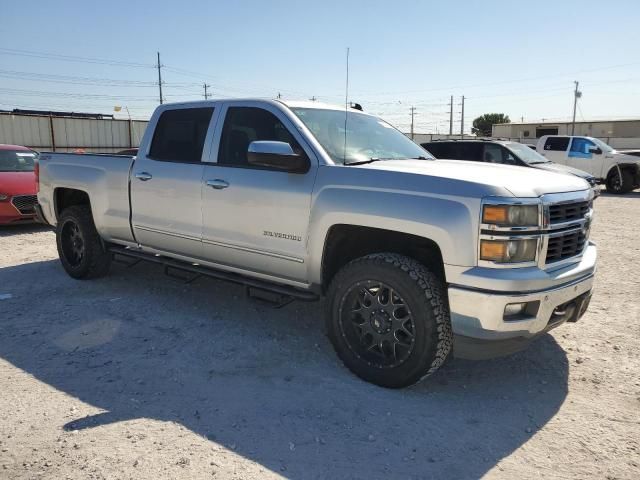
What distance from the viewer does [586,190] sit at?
12.3 ft

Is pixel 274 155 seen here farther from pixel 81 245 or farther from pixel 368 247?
pixel 81 245

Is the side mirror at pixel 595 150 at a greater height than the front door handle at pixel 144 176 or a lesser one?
lesser

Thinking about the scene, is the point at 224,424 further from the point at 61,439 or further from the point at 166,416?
the point at 61,439

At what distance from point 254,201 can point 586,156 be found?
56.8ft

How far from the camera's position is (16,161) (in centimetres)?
1044

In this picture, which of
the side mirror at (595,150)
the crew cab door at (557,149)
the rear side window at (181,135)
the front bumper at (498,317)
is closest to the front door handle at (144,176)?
the rear side window at (181,135)

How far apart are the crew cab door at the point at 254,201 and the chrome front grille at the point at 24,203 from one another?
6182mm

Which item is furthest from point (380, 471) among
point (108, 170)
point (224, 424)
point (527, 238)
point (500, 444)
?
point (108, 170)

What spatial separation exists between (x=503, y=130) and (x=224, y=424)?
69.9m

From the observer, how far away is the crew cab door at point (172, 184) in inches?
184

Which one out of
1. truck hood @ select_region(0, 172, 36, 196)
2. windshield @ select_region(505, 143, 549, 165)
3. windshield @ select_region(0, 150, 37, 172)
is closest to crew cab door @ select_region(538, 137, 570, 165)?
windshield @ select_region(505, 143, 549, 165)

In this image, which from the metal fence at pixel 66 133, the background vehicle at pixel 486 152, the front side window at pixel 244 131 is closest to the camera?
the front side window at pixel 244 131

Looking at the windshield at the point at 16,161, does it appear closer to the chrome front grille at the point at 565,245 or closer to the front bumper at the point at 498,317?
the front bumper at the point at 498,317

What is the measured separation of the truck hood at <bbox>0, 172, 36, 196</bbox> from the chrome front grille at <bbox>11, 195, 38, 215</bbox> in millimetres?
74
